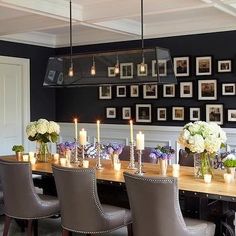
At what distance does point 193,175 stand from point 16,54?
4.49 metres

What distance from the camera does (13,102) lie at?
24.1 ft

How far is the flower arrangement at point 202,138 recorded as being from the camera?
11.4 ft

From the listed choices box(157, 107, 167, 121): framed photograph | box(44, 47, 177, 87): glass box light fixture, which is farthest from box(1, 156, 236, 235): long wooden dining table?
box(157, 107, 167, 121): framed photograph

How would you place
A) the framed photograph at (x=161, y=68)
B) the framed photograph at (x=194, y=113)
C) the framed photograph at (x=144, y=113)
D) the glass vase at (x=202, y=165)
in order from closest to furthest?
the glass vase at (x=202, y=165)
the framed photograph at (x=161, y=68)
the framed photograph at (x=194, y=113)
the framed photograph at (x=144, y=113)

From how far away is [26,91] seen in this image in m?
7.50

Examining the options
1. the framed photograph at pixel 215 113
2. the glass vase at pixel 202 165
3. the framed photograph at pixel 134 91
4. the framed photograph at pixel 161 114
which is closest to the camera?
the glass vase at pixel 202 165

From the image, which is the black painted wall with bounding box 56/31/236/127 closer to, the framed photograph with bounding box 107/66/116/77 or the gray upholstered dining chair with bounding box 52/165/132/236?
the framed photograph with bounding box 107/66/116/77

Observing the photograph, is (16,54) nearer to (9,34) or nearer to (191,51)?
(9,34)

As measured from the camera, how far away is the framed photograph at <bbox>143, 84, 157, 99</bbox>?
685 cm

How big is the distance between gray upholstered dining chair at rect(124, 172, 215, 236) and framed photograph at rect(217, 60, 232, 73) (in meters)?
3.46

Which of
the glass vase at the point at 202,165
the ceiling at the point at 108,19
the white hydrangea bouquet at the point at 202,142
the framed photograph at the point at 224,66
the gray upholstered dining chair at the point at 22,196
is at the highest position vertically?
the ceiling at the point at 108,19

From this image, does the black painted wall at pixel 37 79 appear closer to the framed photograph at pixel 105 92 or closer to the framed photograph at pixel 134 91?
the framed photograph at pixel 105 92

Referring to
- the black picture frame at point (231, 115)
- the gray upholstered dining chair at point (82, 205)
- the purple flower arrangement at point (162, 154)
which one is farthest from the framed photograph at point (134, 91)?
the gray upholstered dining chair at point (82, 205)

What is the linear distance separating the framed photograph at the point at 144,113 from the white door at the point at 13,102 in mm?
1953
